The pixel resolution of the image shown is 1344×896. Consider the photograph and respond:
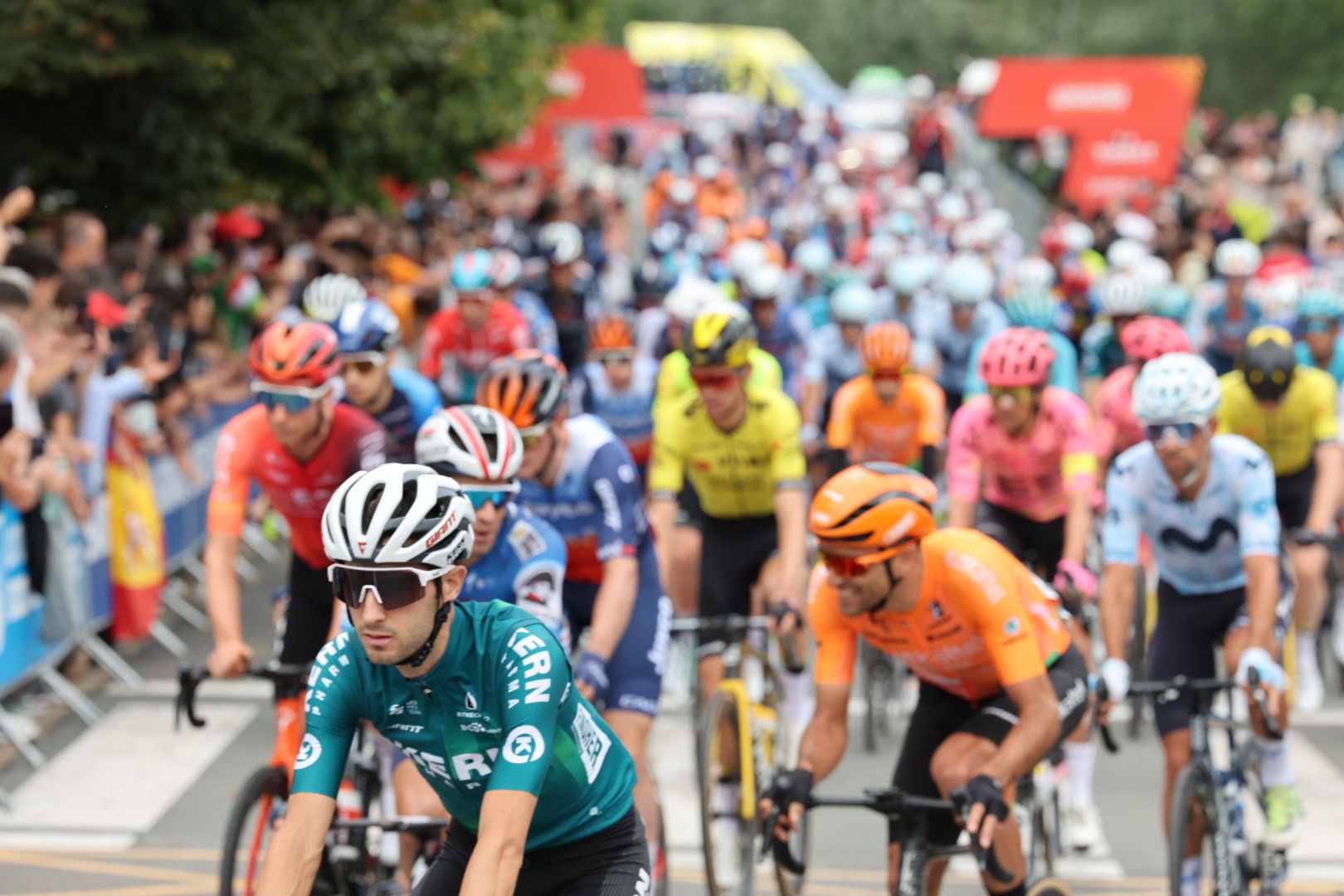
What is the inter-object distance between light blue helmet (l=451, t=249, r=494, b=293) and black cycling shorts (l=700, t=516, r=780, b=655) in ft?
11.8

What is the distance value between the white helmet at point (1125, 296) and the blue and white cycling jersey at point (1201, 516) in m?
4.70

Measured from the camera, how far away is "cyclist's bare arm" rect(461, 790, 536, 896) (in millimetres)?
3891

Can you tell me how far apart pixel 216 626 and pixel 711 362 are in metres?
2.23

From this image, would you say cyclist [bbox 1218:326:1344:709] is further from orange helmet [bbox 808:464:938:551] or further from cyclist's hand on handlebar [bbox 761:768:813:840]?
cyclist's hand on handlebar [bbox 761:768:813:840]

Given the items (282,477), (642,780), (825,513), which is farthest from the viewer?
(282,477)

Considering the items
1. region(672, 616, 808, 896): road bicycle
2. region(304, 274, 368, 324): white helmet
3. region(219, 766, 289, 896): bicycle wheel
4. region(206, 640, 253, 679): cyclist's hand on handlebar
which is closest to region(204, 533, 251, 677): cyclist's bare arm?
region(206, 640, 253, 679): cyclist's hand on handlebar

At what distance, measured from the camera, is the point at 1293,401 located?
9602 mm

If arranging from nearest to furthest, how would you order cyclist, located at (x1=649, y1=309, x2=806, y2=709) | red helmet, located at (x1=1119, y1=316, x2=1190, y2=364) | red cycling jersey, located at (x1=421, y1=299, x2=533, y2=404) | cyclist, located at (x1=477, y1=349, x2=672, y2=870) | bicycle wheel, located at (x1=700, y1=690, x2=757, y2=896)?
cyclist, located at (x1=477, y1=349, x2=672, y2=870) < bicycle wheel, located at (x1=700, y1=690, x2=757, y2=896) < cyclist, located at (x1=649, y1=309, x2=806, y2=709) < red helmet, located at (x1=1119, y1=316, x2=1190, y2=364) < red cycling jersey, located at (x1=421, y1=299, x2=533, y2=404)

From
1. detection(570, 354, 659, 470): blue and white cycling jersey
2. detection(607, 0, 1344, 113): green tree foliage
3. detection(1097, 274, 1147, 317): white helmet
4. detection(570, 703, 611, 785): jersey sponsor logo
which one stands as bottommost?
detection(570, 703, 611, 785): jersey sponsor logo

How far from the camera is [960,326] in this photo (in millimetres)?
13352

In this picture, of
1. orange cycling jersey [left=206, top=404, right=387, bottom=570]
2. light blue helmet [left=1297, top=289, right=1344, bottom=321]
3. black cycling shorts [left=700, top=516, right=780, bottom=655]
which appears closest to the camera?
orange cycling jersey [left=206, top=404, right=387, bottom=570]

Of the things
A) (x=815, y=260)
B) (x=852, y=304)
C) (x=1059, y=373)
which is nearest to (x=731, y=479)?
(x=1059, y=373)

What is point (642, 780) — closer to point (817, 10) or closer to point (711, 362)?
point (711, 362)

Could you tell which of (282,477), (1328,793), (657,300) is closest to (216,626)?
(282,477)
